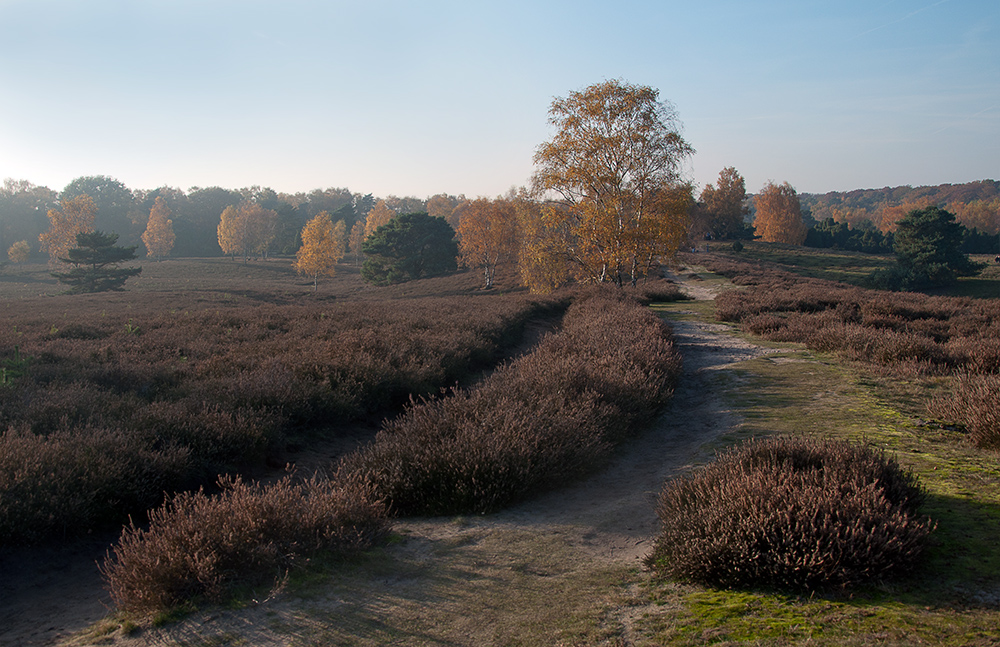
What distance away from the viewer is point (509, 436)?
515cm

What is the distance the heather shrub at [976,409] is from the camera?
472 cm

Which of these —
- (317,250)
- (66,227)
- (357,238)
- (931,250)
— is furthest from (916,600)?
(357,238)

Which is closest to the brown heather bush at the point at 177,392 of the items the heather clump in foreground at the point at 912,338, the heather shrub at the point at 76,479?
the heather shrub at the point at 76,479

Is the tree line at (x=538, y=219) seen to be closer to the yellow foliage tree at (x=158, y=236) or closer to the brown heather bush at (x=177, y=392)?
the yellow foliage tree at (x=158, y=236)

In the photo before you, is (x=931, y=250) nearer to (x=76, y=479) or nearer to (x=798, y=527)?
(x=798, y=527)

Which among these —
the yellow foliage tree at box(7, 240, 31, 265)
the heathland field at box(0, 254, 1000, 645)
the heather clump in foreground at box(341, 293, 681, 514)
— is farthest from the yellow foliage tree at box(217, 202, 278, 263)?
the heather clump in foreground at box(341, 293, 681, 514)

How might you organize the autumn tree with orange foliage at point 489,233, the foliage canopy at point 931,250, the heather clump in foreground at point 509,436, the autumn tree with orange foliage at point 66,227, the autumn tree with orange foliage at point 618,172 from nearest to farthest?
the heather clump in foreground at point 509,436 → the autumn tree with orange foliage at point 618,172 → the foliage canopy at point 931,250 → the autumn tree with orange foliage at point 489,233 → the autumn tree with orange foliage at point 66,227

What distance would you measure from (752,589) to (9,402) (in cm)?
839

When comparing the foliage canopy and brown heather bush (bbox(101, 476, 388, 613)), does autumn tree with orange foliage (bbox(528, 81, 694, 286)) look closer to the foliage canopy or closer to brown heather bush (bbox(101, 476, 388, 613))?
brown heather bush (bbox(101, 476, 388, 613))

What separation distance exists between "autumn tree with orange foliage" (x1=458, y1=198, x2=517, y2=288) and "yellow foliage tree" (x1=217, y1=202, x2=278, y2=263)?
39104 mm

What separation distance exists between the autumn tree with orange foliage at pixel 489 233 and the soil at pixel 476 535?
1808 inches

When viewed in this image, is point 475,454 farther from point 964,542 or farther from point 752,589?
point 964,542

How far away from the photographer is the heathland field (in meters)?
2.87

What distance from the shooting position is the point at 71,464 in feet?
16.7
